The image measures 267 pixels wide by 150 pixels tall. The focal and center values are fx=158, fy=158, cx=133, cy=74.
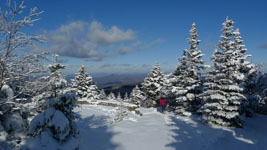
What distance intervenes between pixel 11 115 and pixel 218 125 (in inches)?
514

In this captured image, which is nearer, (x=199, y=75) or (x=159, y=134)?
(x=159, y=134)

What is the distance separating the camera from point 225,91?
12.5 metres

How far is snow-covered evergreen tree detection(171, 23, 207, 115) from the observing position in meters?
15.6

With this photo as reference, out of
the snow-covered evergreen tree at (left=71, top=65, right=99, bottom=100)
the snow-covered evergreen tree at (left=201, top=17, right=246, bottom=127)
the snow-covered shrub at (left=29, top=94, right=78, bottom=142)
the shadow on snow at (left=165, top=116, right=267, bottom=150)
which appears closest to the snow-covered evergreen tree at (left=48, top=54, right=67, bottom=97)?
the snow-covered shrub at (left=29, top=94, right=78, bottom=142)

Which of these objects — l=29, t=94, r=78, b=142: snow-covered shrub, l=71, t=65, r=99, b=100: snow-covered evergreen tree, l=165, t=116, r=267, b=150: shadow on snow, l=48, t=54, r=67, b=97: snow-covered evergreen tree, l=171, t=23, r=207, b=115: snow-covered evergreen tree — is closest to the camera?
l=29, t=94, r=78, b=142: snow-covered shrub

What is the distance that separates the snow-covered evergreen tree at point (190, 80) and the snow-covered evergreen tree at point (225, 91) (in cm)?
262

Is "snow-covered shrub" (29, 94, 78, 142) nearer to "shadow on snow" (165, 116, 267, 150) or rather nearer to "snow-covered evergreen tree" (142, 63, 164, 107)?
"shadow on snow" (165, 116, 267, 150)

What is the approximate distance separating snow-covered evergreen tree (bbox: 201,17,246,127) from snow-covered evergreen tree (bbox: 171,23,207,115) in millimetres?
2617

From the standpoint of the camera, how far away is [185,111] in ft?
52.1

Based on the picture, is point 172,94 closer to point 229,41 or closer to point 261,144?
point 229,41

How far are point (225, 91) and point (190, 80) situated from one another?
12.0 feet

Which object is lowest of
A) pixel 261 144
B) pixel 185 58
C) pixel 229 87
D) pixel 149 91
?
pixel 261 144

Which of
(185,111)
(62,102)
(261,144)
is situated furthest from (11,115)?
(185,111)

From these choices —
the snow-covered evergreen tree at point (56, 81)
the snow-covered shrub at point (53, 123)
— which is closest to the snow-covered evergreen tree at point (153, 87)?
the snow-covered evergreen tree at point (56, 81)
